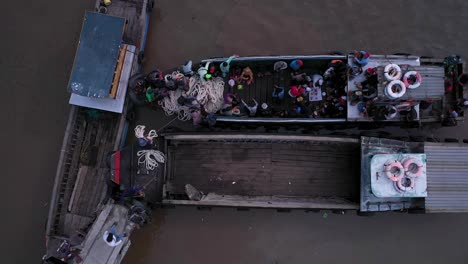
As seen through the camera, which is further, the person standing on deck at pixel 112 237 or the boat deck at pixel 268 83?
the boat deck at pixel 268 83

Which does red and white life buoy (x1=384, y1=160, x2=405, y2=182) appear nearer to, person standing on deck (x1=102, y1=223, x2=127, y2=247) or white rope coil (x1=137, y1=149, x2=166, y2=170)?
white rope coil (x1=137, y1=149, x2=166, y2=170)

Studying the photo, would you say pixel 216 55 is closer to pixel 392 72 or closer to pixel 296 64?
pixel 296 64

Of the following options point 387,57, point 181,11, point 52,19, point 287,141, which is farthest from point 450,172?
point 52,19

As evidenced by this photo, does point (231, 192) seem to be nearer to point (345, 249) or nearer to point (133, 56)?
point (345, 249)

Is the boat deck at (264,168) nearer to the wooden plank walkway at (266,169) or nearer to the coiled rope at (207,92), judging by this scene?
the wooden plank walkway at (266,169)

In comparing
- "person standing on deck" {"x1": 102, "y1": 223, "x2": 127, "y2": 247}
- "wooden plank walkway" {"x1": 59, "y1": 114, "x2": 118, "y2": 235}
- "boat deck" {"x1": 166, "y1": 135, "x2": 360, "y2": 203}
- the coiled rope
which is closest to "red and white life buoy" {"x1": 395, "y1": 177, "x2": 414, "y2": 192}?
"boat deck" {"x1": 166, "y1": 135, "x2": 360, "y2": 203}

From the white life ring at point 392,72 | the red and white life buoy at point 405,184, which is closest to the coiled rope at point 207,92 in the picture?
the white life ring at point 392,72

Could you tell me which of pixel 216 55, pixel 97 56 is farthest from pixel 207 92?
pixel 97 56
